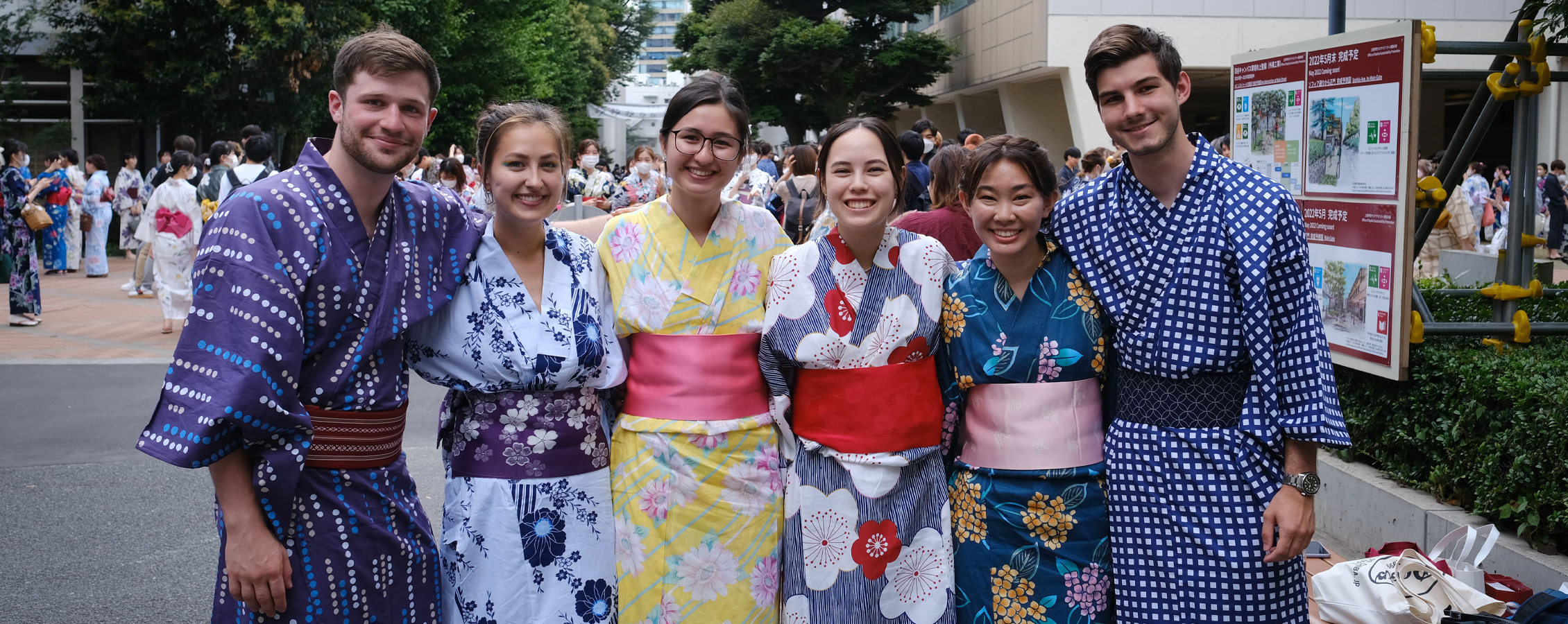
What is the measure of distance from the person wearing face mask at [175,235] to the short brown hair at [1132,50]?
31.5 feet

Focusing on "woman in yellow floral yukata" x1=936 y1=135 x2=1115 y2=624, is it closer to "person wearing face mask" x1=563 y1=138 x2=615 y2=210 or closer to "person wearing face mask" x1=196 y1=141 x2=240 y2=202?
"person wearing face mask" x1=196 y1=141 x2=240 y2=202

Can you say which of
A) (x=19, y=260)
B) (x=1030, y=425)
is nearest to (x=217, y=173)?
(x=19, y=260)

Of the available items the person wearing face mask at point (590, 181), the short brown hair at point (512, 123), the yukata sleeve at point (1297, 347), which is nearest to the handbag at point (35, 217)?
the person wearing face mask at point (590, 181)

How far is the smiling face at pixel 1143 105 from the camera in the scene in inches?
97.0

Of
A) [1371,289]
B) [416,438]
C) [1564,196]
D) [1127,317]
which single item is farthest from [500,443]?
[1564,196]

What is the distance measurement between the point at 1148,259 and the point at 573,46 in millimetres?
40634

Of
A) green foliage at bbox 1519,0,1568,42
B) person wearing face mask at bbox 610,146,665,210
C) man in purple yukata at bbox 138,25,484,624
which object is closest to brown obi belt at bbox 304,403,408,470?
man in purple yukata at bbox 138,25,484,624

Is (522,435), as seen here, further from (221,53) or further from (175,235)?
(221,53)

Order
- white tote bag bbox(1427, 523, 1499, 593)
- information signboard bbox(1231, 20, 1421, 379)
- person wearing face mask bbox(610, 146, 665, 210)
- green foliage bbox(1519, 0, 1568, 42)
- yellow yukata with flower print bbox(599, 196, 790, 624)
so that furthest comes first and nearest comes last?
person wearing face mask bbox(610, 146, 665, 210) → green foliage bbox(1519, 0, 1568, 42) → information signboard bbox(1231, 20, 1421, 379) → white tote bag bbox(1427, 523, 1499, 593) → yellow yukata with flower print bbox(599, 196, 790, 624)

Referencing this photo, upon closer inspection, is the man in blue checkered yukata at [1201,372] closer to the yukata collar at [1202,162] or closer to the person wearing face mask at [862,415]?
the yukata collar at [1202,162]

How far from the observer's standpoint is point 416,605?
2402 millimetres

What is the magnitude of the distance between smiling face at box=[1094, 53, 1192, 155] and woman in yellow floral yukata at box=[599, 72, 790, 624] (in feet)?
2.80

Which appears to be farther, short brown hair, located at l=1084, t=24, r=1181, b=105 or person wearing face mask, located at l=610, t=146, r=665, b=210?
person wearing face mask, located at l=610, t=146, r=665, b=210

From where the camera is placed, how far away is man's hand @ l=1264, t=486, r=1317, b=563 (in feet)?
7.66
